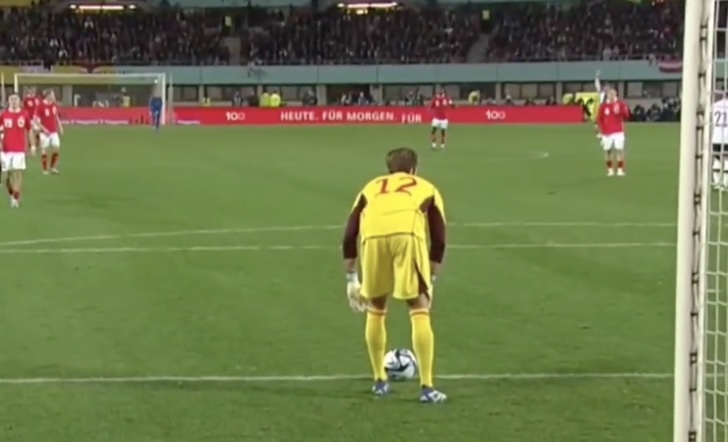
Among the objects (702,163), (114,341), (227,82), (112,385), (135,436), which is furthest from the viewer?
(227,82)

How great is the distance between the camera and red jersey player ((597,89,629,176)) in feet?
97.3

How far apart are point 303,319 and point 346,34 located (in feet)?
211

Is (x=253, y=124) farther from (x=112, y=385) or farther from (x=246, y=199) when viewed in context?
(x=112, y=385)

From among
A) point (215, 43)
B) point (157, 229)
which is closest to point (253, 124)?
point (215, 43)

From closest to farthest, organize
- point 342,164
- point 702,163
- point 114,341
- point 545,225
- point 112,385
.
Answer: point 702,163, point 112,385, point 114,341, point 545,225, point 342,164

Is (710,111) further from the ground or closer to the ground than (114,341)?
further from the ground

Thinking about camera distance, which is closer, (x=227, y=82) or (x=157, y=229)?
(x=157, y=229)

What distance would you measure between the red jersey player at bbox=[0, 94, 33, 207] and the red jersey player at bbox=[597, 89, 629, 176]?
13.4 m

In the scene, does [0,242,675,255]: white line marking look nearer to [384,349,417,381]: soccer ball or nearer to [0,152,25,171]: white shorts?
[0,152,25,171]: white shorts

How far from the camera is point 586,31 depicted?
73.8 metres

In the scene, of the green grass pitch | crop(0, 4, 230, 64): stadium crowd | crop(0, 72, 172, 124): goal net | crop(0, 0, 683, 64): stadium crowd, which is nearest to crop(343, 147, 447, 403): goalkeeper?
the green grass pitch

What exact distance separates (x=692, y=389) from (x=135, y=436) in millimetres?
4317

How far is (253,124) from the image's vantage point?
213 feet

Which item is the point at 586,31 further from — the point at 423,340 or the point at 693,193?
the point at 693,193
